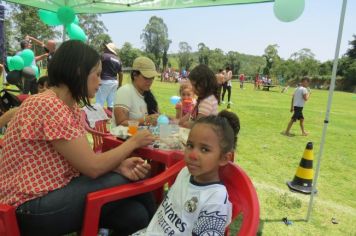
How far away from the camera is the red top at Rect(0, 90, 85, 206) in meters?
1.51

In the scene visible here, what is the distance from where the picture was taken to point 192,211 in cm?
151

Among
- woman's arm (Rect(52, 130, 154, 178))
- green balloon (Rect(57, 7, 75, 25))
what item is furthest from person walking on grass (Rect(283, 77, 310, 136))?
woman's arm (Rect(52, 130, 154, 178))

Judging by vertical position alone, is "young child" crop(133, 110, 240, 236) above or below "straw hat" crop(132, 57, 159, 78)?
below

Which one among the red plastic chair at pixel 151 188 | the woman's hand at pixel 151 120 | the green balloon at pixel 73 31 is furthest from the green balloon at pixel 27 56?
the red plastic chair at pixel 151 188

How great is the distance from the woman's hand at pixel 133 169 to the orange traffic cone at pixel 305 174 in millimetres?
2945

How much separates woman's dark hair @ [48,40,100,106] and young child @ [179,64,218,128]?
181 centimetres

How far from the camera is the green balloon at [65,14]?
5.76 meters

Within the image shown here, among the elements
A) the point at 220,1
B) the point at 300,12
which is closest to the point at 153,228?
the point at 300,12

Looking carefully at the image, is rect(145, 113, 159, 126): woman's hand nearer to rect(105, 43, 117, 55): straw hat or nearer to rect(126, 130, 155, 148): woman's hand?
rect(126, 130, 155, 148): woman's hand

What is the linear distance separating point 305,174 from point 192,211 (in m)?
3.19

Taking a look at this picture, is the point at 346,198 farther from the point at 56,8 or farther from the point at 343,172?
the point at 56,8

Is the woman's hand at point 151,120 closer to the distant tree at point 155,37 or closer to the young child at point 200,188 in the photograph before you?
the young child at point 200,188

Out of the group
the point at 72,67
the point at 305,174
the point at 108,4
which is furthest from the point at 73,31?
the point at 72,67

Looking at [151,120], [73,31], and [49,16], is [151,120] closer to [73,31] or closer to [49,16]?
[73,31]
